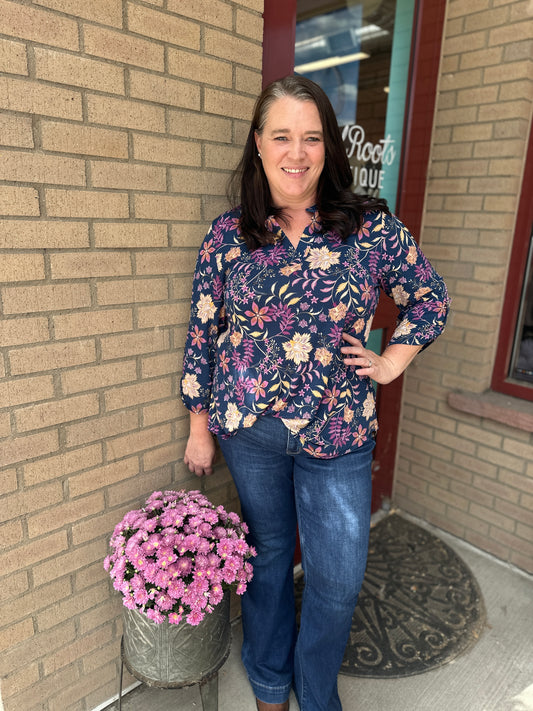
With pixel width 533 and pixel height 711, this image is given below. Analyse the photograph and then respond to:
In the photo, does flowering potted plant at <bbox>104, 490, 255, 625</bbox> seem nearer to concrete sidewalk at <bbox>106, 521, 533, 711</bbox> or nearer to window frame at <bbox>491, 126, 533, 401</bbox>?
concrete sidewalk at <bbox>106, 521, 533, 711</bbox>

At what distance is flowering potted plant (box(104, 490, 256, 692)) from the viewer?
152 cm

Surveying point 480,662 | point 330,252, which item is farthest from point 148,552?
point 480,662

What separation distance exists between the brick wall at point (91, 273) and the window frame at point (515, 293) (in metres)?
1.49

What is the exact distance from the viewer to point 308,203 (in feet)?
5.35

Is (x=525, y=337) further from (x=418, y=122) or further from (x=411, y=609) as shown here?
(x=411, y=609)

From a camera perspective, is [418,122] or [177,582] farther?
[418,122]

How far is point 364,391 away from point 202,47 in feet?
3.99

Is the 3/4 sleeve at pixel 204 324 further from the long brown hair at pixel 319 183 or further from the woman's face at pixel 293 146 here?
the woman's face at pixel 293 146

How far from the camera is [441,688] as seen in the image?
2.02m

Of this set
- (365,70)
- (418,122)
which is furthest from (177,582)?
(418,122)

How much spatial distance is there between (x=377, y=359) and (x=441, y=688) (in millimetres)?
1367

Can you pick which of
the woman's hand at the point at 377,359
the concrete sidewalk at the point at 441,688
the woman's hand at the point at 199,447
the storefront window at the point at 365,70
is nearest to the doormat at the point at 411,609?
the concrete sidewalk at the point at 441,688

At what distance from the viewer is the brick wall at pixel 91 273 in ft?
4.62

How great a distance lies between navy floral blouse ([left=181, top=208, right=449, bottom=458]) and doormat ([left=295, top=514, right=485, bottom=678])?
1.12 m
